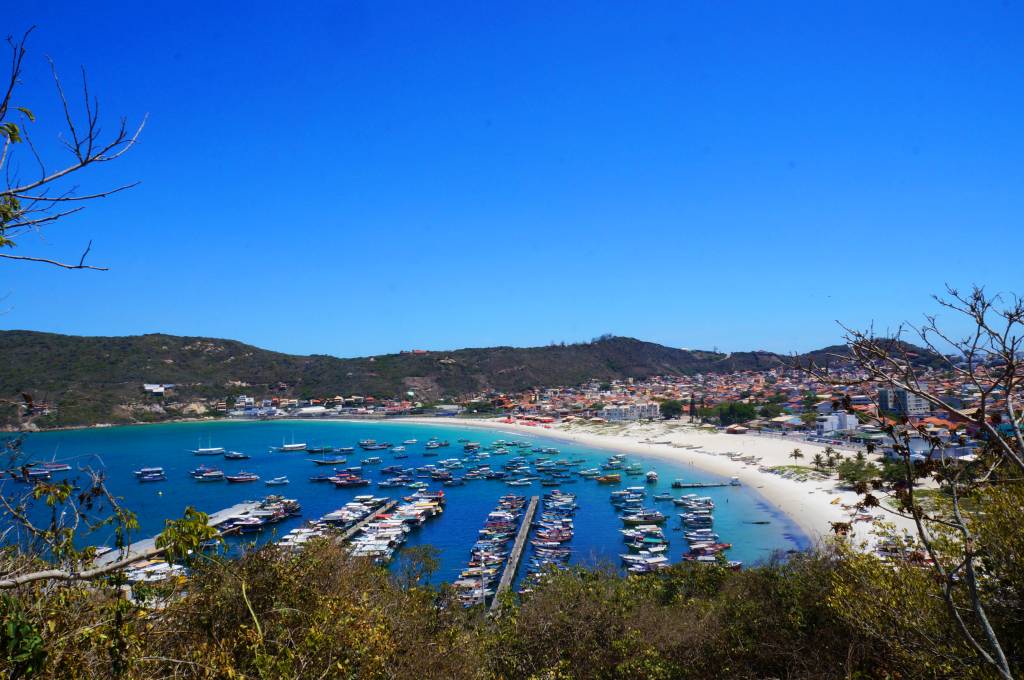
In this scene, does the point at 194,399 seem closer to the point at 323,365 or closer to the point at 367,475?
the point at 323,365

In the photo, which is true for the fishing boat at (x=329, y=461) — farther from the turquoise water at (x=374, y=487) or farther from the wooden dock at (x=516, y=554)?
the wooden dock at (x=516, y=554)

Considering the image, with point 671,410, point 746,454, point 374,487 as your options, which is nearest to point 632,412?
point 671,410

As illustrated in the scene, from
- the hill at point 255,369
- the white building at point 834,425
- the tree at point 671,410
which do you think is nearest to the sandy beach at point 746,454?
the white building at point 834,425

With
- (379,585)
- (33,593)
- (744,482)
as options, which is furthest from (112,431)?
(33,593)

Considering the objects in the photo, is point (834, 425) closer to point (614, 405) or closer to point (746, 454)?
point (746, 454)

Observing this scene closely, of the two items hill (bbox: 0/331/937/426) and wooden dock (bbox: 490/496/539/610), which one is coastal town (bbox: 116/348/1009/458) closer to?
hill (bbox: 0/331/937/426)

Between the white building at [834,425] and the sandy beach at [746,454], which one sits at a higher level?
the white building at [834,425]

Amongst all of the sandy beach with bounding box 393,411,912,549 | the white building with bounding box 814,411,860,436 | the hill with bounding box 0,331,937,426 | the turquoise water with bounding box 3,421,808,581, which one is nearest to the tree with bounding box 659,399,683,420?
the sandy beach with bounding box 393,411,912,549
